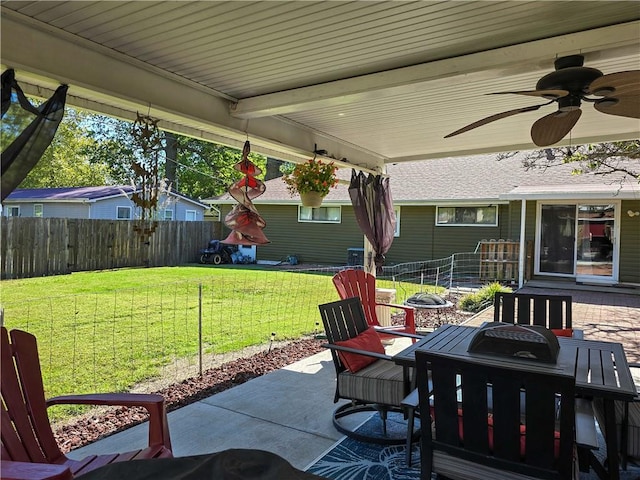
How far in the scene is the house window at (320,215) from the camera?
1555 centimetres

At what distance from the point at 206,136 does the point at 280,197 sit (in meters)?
12.2

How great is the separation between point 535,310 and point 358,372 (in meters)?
1.73

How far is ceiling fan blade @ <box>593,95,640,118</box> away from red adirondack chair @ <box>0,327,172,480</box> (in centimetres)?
298

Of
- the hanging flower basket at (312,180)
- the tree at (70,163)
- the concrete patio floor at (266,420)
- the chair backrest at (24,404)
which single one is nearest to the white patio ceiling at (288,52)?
the hanging flower basket at (312,180)

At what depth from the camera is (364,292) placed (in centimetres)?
502

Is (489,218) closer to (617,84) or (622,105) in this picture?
(622,105)

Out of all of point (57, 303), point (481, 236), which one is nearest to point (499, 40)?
point (57, 303)

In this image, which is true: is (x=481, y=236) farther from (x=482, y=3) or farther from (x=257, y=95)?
(x=482, y=3)

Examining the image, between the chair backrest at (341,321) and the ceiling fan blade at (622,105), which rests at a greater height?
the ceiling fan blade at (622,105)

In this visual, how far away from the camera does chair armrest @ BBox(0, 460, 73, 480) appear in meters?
1.53

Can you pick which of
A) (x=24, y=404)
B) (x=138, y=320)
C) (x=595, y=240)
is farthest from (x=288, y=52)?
(x=595, y=240)

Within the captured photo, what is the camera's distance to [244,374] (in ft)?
14.8

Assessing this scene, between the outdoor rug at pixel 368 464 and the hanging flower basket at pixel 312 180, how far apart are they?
7.96 feet

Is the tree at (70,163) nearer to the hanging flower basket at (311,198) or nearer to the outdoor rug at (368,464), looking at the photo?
the hanging flower basket at (311,198)
